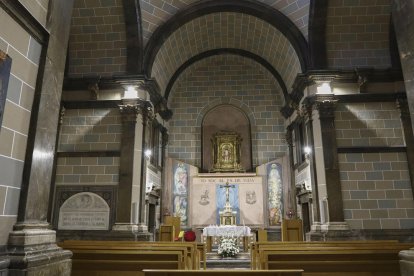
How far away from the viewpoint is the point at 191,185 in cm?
1316

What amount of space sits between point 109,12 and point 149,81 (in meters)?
2.29

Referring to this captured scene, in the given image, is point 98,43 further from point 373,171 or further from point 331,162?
point 373,171

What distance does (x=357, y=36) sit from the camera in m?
9.82

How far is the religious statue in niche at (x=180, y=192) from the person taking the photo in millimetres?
13016

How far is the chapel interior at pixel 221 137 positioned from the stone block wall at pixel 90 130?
0.11ft

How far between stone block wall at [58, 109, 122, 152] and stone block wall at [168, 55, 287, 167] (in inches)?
181

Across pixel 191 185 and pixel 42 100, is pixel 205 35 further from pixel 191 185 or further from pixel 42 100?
pixel 42 100

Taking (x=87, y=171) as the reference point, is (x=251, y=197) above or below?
below

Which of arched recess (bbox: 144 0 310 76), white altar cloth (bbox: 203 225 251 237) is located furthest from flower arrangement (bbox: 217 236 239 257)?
arched recess (bbox: 144 0 310 76)

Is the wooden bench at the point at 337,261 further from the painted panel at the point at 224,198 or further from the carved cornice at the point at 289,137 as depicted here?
the carved cornice at the point at 289,137

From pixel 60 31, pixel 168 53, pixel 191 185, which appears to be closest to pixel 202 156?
pixel 191 185

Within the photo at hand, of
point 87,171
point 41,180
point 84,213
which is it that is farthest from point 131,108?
point 41,180

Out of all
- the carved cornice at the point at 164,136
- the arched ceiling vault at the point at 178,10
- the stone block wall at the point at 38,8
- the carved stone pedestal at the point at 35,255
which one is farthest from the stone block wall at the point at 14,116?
the carved cornice at the point at 164,136

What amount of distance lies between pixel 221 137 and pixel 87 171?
245 inches
